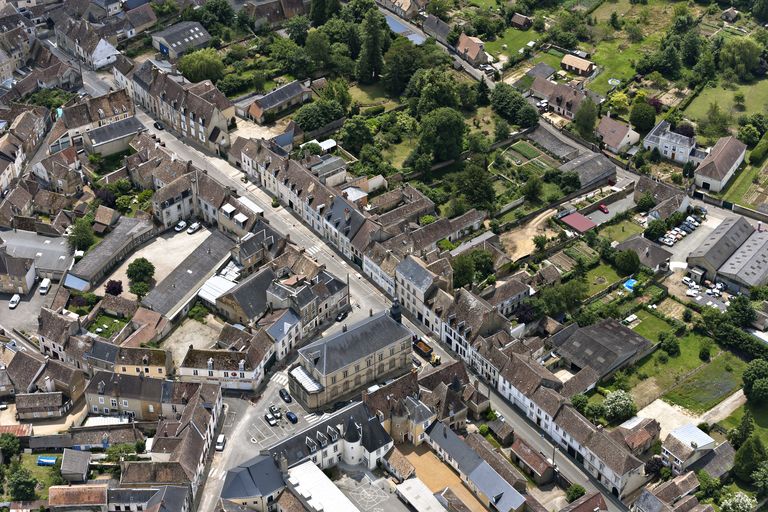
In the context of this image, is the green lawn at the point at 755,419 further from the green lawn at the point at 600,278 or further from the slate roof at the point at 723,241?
the green lawn at the point at 600,278

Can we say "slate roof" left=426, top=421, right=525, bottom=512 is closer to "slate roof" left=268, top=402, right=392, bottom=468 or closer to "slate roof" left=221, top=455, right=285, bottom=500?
"slate roof" left=268, top=402, right=392, bottom=468

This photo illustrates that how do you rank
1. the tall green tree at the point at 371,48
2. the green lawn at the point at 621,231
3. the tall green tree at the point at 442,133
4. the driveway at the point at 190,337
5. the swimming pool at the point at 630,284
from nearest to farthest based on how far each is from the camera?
the driveway at the point at 190,337, the swimming pool at the point at 630,284, the green lawn at the point at 621,231, the tall green tree at the point at 442,133, the tall green tree at the point at 371,48

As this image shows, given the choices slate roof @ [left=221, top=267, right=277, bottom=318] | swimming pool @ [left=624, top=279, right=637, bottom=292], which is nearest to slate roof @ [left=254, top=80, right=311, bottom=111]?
slate roof @ [left=221, top=267, right=277, bottom=318]

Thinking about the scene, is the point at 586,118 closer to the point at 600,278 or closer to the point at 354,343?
the point at 600,278

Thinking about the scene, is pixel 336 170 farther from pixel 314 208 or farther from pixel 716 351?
pixel 716 351

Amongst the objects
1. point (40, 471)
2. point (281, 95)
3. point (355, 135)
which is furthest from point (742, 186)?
point (40, 471)

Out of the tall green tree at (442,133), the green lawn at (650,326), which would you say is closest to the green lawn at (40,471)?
the green lawn at (650,326)

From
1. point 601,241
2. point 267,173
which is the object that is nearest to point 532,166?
point 601,241
